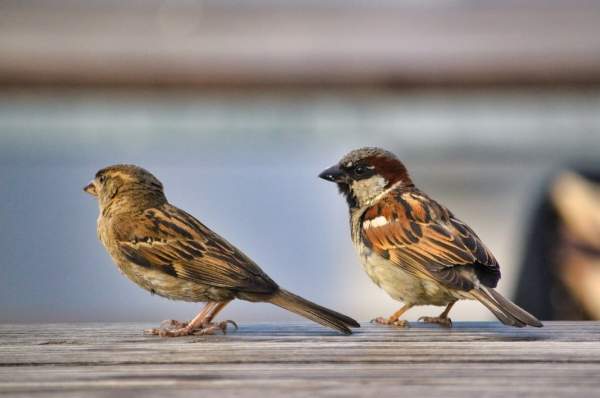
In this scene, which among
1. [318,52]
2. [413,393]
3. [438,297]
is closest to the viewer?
[413,393]

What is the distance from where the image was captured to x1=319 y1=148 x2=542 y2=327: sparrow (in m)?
3.08

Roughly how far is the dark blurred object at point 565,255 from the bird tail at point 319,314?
1.76m

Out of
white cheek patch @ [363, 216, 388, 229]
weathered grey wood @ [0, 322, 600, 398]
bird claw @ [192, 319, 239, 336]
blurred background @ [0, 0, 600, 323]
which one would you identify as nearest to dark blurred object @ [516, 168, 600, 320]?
blurred background @ [0, 0, 600, 323]

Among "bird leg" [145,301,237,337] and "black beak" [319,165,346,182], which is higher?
"black beak" [319,165,346,182]

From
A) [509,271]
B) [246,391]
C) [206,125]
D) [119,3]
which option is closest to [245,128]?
[206,125]

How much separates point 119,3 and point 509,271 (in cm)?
282

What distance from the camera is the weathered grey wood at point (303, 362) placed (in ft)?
5.77

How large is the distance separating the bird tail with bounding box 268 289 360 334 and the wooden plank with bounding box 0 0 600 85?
2923 millimetres

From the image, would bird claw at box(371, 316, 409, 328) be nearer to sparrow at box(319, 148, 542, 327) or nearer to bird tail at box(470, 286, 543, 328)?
sparrow at box(319, 148, 542, 327)

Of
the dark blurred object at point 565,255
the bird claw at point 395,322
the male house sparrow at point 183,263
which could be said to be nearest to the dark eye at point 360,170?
the bird claw at point 395,322

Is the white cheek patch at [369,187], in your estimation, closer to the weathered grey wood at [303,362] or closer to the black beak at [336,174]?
the black beak at [336,174]

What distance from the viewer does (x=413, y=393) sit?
172 cm

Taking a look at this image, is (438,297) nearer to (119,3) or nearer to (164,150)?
(164,150)

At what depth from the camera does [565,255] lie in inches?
171
